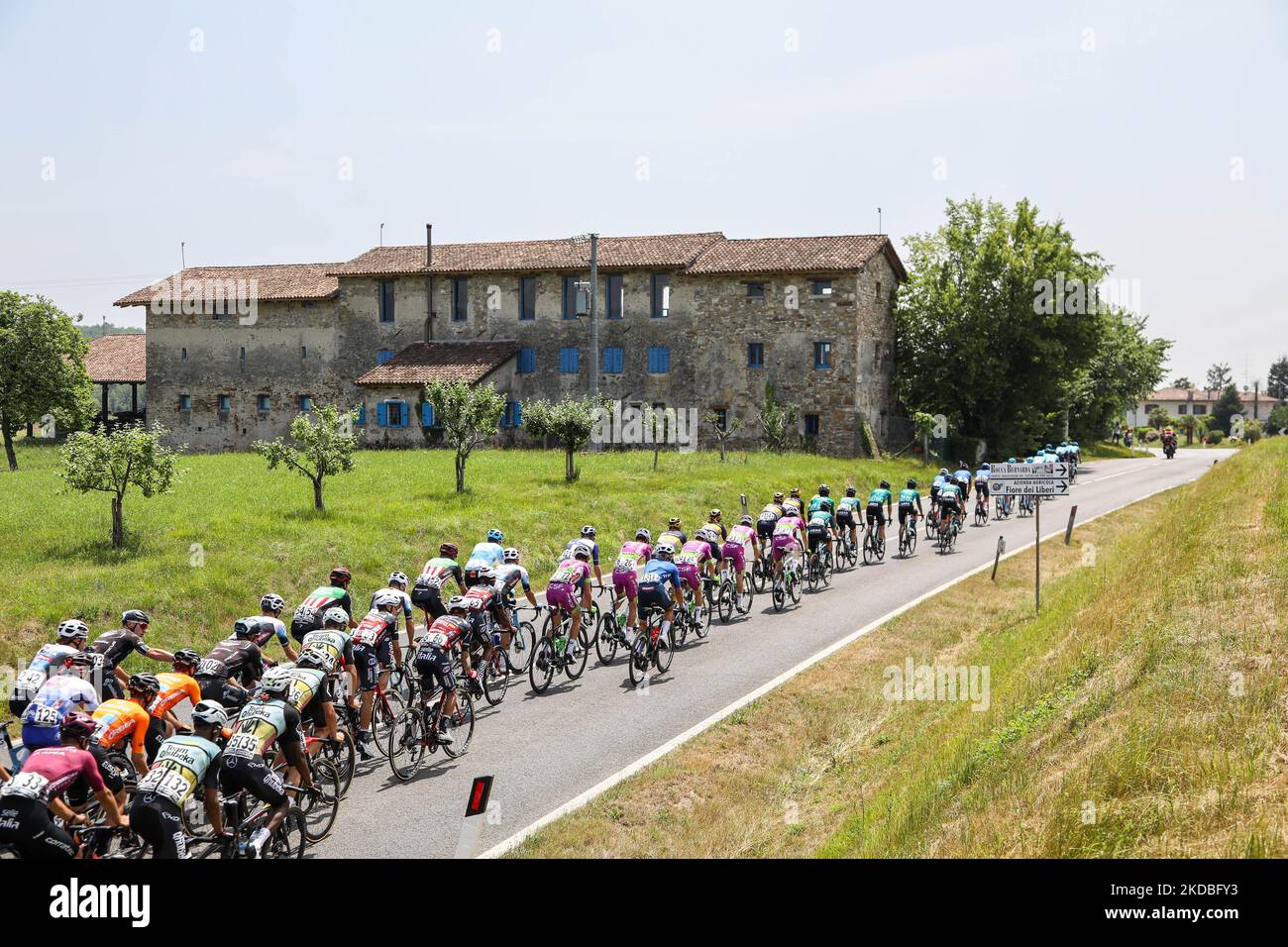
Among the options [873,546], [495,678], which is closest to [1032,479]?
[873,546]

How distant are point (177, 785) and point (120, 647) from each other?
4437 mm

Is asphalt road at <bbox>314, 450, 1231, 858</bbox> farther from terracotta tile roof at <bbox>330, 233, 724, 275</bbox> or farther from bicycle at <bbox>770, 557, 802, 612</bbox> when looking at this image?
terracotta tile roof at <bbox>330, 233, 724, 275</bbox>

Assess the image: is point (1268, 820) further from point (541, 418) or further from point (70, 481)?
point (541, 418)

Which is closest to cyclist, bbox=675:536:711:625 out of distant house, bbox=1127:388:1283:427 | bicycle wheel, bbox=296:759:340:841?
bicycle wheel, bbox=296:759:340:841

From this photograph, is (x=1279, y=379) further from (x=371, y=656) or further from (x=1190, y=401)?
(x=371, y=656)

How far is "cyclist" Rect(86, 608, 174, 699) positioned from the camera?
37.8 ft

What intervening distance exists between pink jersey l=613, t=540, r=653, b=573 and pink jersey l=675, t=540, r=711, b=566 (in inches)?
22.5

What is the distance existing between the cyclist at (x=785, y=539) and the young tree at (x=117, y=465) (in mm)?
11351

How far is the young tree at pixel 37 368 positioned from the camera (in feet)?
154

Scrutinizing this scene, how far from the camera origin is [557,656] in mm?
14711

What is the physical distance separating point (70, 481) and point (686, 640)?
1154 cm

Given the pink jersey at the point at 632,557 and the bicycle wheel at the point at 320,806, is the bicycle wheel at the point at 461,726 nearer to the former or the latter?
the bicycle wheel at the point at 320,806

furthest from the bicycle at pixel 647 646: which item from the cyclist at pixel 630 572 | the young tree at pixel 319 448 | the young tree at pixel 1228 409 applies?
the young tree at pixel 1228 409
